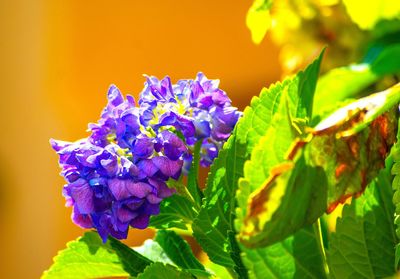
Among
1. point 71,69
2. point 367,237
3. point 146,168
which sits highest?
point 71,69

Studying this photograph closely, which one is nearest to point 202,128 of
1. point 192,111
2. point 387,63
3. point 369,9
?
point 192,111

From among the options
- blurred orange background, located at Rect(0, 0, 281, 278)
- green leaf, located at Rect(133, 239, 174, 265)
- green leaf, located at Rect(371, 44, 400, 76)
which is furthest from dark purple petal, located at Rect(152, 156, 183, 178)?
blurred orange background, located at Rect(0, 0, 281, 278)

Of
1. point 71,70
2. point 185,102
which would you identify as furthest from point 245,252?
point 71,70

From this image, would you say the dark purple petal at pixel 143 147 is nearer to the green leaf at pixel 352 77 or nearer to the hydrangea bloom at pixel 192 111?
the hydrangea bloom at pixel 192 111

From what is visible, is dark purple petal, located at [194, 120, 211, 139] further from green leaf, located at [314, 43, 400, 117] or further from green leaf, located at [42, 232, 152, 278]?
green leaf, located at [314, 43, 400, 117]

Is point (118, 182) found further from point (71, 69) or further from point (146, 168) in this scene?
point (71, 69)

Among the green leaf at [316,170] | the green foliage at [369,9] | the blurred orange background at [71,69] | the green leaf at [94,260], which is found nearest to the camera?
the green leaf at [316,170]

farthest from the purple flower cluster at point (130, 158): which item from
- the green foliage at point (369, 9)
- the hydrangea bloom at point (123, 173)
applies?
the green foliage at point (369, 9)
